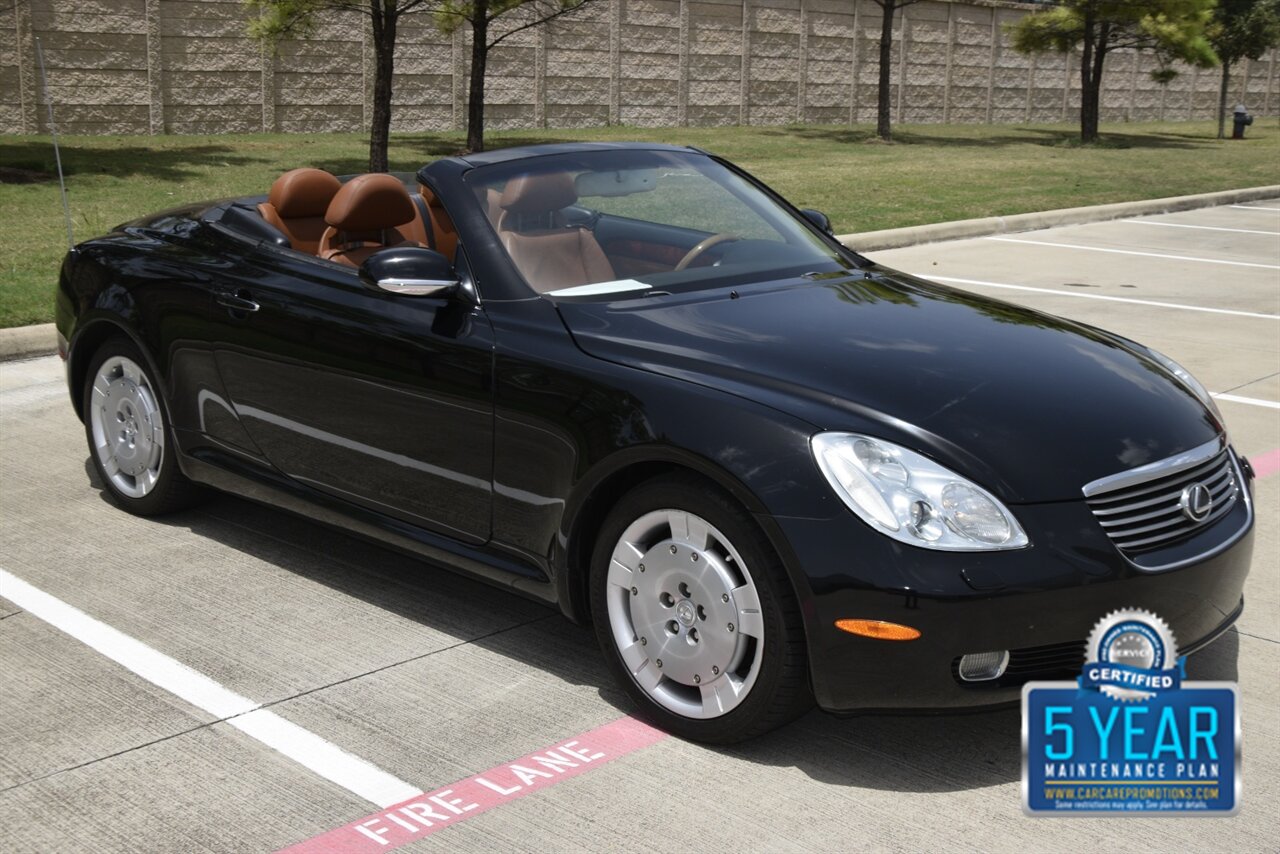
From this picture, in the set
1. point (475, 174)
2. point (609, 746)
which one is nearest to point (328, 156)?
point (475, 174)

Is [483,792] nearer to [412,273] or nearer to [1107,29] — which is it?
[412,273]

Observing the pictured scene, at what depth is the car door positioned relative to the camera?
14.6 ft

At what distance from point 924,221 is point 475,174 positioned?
11.6 m

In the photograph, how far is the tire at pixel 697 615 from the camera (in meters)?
3.66

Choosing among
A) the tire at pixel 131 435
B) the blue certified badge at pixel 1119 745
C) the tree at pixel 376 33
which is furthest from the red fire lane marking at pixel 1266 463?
the tree at pixel 376 33

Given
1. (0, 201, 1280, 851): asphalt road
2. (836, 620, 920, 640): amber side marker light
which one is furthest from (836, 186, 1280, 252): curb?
(836, 620, 920, 640): amber side marker light

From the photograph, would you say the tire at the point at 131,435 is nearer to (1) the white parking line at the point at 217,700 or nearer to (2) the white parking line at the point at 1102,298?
(1) the white parking line at the point at 217,700

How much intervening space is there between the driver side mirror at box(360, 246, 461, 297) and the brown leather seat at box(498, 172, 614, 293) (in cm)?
24

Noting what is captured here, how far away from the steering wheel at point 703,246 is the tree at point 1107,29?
95.3ft

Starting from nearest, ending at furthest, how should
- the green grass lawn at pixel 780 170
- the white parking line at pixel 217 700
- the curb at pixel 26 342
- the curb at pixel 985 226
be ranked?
1. the white parking line at pixel 217 700
2. the curb at pixel 26 342
3. the curb at pixel 985 226
4. the green grass lawn at pixel 780 170

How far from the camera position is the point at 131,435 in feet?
19.3

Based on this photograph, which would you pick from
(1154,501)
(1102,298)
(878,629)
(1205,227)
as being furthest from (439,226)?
(1205,227)

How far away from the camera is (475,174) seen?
4891 mm

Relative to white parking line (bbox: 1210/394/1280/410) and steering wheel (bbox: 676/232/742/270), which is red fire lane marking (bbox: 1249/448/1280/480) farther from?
steering wheel (bbox: 676/232/742/270)
